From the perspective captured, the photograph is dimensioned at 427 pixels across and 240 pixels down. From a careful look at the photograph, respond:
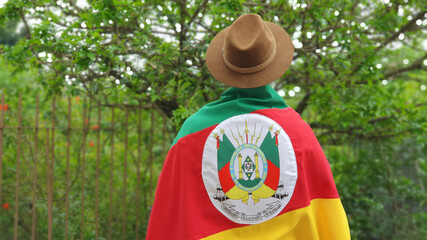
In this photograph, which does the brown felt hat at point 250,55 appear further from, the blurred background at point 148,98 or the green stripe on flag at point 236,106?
the blurred background at point 148,98

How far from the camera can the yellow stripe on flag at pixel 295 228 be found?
71.3 inches

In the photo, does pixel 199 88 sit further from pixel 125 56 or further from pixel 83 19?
pixel 83 19

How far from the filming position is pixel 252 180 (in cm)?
183

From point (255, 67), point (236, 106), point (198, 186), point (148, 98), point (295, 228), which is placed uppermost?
point (148, 98)

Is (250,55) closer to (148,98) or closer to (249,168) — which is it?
(249,168)

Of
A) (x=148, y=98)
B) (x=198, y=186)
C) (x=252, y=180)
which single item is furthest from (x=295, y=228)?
(x=148, y=98)

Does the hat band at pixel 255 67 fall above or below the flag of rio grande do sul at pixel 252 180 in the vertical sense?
above

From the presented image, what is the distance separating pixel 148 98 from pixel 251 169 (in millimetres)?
2195

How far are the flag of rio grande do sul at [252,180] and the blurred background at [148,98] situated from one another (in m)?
1.17

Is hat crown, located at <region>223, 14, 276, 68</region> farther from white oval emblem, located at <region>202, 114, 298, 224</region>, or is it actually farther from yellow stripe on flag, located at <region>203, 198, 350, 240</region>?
yellow stripe on flag, located at <region>203, 198, 350, 240</region>

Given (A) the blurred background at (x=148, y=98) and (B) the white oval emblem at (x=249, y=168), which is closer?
(B) the white oval emblem at (x=249, y=168)

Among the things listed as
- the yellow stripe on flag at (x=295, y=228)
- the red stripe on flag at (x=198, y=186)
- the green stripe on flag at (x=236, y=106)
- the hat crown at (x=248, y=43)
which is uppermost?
the hat crown at (x=248, y=43)

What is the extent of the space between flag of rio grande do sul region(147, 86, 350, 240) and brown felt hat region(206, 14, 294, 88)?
0.10 meters

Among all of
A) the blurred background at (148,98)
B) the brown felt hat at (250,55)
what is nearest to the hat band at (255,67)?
the brown felt hat at (250,55)
